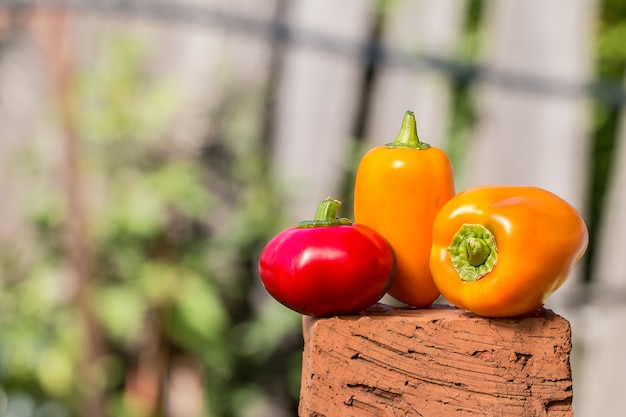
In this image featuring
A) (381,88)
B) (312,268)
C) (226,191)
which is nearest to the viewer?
(312,268)

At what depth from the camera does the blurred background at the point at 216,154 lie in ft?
6.91

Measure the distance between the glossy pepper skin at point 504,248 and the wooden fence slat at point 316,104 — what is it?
1225mm

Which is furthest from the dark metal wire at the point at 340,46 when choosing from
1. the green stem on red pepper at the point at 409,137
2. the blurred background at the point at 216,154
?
the green stem on red pepper at the point at 409,137

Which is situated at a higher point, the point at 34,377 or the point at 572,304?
the point at 572,304

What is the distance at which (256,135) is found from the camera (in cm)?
229

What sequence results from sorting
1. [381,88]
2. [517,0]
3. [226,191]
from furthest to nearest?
[226,191], [381,88], [517,0]

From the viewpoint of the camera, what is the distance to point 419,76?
2.16 meters

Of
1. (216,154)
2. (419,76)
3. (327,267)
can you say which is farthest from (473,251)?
(216,154)

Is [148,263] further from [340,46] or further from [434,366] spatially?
[434,366]

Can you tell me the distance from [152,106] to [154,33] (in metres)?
0.17

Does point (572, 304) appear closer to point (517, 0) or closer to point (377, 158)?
point (517, 0)

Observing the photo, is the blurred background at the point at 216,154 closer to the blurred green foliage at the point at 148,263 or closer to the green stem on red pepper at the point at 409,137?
the blurred green foliage at the point at 148,263

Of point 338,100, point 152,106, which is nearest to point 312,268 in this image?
point 338,100

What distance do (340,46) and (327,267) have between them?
1258mm
